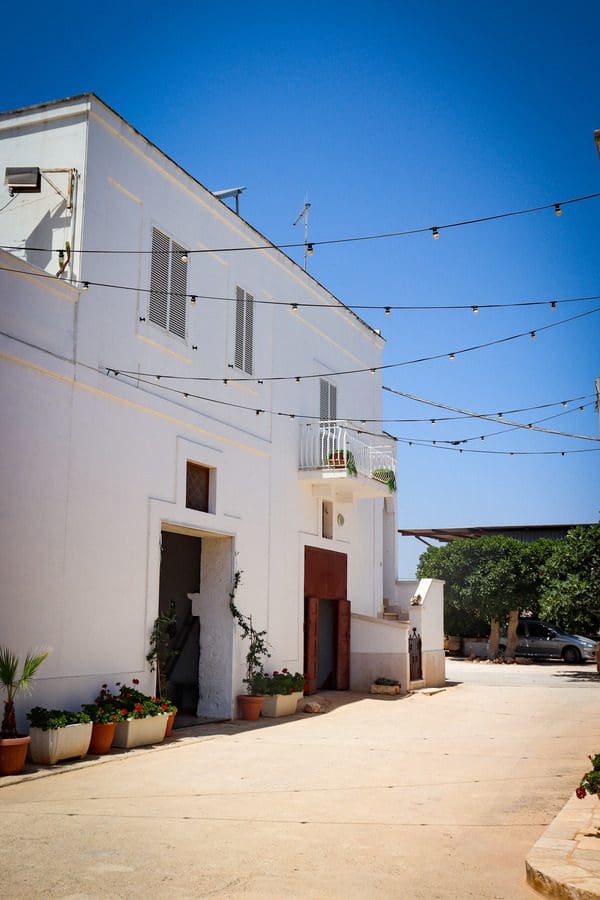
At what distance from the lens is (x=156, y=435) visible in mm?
13477

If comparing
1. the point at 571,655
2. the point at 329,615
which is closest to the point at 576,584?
the point at 329,615

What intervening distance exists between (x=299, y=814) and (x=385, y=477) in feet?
40.2

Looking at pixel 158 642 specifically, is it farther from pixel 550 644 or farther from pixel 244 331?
pixel 550 644

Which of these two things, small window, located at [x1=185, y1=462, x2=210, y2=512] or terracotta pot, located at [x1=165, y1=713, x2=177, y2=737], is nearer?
terracotta pot, located at [x1=165, y1=713, x2=177, y2=737]

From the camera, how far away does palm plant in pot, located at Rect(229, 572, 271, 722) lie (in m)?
15.0

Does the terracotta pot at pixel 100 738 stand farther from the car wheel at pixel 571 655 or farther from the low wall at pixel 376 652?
the car wheel at pixel 571 655

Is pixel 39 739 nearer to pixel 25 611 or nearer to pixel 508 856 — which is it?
pixel 25 611

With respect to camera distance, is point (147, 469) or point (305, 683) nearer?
point (147, 469)

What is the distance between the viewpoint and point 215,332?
1544 centimetres

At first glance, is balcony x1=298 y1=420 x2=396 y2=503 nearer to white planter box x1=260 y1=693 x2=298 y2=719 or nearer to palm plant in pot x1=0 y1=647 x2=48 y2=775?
white planter box x1=260 y1=693 x2=298 y2=719

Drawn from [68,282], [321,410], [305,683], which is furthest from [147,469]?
[321,410]

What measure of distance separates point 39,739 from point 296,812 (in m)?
3.65

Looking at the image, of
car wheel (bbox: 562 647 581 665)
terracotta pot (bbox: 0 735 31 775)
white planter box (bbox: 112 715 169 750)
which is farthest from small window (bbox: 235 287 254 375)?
car wheel (bbox: 562 647 581 665)

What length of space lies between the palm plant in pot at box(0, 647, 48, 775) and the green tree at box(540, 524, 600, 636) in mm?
14733
